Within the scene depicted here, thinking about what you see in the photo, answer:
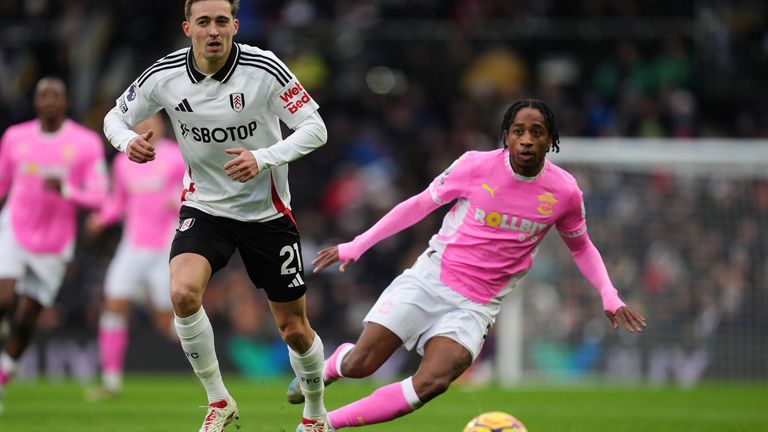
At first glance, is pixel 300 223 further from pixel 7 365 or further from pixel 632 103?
pixel 7 365

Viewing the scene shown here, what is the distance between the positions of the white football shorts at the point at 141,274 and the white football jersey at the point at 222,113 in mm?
6579

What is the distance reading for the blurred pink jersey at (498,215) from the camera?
26.3 ft

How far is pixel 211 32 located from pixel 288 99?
23.6 inches

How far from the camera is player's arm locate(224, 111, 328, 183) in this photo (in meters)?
7.11

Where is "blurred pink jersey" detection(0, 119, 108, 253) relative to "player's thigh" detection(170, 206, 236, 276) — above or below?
above

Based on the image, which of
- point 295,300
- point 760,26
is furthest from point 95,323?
point 760,26

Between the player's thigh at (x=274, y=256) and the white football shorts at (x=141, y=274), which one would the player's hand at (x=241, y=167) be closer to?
the player's thigh at (x=274, y=256)

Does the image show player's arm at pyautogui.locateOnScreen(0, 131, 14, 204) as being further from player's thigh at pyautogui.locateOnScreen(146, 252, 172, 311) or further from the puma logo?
the puma logo

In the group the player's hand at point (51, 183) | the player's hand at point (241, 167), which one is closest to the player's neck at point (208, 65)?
the player's hand at point (241, 167)

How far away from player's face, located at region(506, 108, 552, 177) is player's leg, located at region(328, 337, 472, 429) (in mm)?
1211

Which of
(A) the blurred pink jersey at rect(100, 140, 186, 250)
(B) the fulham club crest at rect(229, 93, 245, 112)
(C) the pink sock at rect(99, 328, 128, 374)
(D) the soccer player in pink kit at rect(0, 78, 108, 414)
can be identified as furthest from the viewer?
(A) the blurred pink jersey at rect(100, 140, 186, 250)

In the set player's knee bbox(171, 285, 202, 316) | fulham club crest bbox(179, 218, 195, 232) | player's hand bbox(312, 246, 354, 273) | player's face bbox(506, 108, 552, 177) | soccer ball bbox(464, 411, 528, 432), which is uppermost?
player's face bbox(506, 108, 552, 177)

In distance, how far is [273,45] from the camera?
20.8 m

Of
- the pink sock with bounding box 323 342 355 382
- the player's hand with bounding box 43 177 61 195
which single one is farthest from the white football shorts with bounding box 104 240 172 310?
the pink sock with bounding box 323 342 355 382
